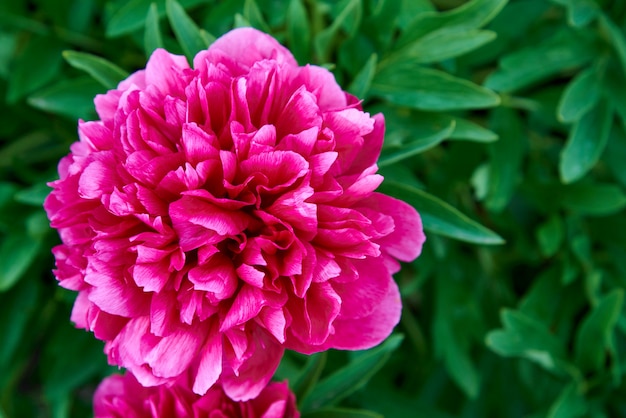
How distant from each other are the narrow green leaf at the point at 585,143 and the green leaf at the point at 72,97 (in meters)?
0.75

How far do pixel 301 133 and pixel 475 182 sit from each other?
0.71 meters

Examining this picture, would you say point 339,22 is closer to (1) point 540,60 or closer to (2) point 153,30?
(2) point 153,30

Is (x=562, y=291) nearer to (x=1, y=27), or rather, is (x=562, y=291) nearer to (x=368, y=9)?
(x=368, y=9)

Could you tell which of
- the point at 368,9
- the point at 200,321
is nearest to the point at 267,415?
the point at 200,321

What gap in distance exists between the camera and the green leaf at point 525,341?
115 centimetres

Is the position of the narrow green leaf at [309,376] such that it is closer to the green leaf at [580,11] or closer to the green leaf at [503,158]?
the green leaf at [503,158]

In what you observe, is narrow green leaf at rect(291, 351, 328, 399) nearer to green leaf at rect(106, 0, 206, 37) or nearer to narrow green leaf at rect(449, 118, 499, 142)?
narrow green leaf at rect(449, 118, 499, 142)

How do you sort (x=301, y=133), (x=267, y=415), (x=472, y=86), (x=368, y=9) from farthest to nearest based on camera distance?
(x=368, y=9) → (x=472, y=86) → (x=267, y=415) → (x=301, y=133)

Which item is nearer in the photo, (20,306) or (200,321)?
(200,321)

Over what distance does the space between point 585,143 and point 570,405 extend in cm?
43

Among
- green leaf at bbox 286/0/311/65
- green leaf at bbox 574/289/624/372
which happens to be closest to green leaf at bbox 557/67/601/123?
green leaf at bbox 574/289/624/372

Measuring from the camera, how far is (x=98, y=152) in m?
0.74

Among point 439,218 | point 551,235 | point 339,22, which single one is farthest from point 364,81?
point 551,235

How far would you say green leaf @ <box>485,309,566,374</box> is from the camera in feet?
3.77
